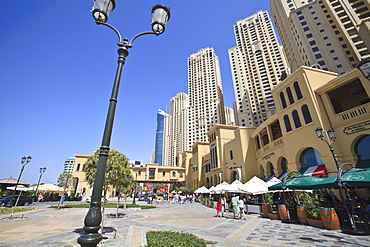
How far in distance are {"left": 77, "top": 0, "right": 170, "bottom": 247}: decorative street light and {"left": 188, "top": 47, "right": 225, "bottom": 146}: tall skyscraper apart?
93.5 m

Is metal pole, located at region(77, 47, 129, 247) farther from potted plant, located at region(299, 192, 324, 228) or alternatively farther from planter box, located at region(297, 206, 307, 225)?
planter box, located at region(297, 206, 307, 225)

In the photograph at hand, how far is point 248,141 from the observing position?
28.7m

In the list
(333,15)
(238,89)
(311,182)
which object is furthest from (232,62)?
(311,182)

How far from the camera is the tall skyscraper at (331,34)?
4319 centimetres

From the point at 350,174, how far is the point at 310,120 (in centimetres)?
860

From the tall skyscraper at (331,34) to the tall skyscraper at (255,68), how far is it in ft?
86.6

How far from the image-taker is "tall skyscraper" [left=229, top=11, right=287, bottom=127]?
8362 cm

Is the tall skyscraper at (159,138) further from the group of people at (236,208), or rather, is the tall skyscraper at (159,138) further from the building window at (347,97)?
the building window at (347,97)

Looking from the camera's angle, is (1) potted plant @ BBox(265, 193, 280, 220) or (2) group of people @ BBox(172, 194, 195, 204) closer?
(1) potted plant @ BBox(265, 193, 280, 220)

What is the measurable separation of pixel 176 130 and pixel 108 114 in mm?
128529

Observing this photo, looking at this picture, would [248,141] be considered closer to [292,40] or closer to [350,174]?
[350,174]

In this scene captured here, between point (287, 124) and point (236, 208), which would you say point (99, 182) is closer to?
point (236, 208)

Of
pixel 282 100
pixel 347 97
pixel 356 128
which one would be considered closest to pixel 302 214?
pixel 356 128

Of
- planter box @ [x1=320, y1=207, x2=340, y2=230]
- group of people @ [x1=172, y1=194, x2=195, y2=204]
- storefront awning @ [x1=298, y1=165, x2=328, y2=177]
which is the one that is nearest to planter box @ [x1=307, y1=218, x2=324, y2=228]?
planter box @ [x1=320, y1=207, x2=340, y2=230]
